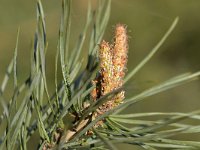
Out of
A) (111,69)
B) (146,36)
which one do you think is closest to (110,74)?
(111,69)

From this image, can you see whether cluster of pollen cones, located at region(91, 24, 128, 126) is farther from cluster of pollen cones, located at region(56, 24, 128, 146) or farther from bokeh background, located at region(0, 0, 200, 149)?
bokeh background, located at region(0, 0, 200, 149)

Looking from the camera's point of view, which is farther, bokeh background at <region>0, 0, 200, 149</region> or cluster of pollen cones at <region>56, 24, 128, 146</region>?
bokeh background at <region>0, 0, 200, 149</region>

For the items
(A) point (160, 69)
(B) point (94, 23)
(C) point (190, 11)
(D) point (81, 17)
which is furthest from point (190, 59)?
(B) point (94, 23)

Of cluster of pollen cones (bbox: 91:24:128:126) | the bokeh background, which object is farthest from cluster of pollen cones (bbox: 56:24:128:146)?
the bokeh background

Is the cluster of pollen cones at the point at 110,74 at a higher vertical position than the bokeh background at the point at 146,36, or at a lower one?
lower

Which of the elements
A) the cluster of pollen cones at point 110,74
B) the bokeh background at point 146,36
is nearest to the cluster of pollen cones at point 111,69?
the cluster of pollen cones at point 110,74

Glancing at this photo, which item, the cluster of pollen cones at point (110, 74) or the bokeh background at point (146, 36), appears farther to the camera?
the bokeh background at point (146, 36)

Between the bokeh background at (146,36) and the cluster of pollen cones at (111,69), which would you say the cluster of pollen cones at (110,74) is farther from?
the bokeh background at (146,36)
